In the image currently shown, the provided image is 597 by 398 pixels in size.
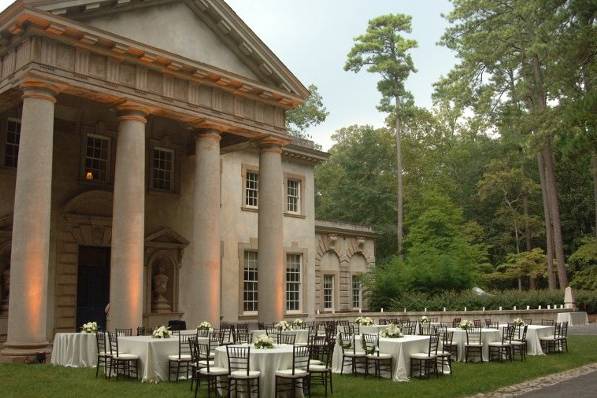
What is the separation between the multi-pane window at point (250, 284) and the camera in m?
28.9

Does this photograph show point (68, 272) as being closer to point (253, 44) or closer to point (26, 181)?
point (26, 181)

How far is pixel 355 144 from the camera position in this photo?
183 feet

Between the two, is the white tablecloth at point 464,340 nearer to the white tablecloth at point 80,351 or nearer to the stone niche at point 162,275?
the white tablecloth at point 80,351

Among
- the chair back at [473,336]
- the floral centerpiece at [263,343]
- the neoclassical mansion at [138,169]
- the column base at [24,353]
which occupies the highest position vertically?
the neoclassical mansion at [138,169]

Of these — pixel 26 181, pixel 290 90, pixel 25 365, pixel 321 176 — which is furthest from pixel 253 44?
pixel 321 176

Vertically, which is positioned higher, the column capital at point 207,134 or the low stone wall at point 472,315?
the column capital at point 207,134

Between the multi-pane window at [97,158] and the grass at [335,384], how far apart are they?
9704 millimetres

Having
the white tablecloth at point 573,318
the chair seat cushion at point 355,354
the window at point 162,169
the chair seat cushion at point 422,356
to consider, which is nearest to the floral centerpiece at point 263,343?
the chair seat cushion at point 355,354

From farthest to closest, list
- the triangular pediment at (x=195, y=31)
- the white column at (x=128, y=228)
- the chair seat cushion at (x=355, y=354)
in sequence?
the triangular pediment at (x=195, y=31), the white column at (x=128, y=228), the chair seat cushion at (x=355, y=354)

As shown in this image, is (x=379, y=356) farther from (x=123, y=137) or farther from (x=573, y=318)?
(x=573, y=318)

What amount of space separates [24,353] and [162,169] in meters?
11.5

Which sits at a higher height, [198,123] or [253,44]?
[253,44]

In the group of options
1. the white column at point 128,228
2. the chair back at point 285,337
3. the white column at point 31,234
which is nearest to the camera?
the white column at point 31,234

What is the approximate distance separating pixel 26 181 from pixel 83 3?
17.7ft
